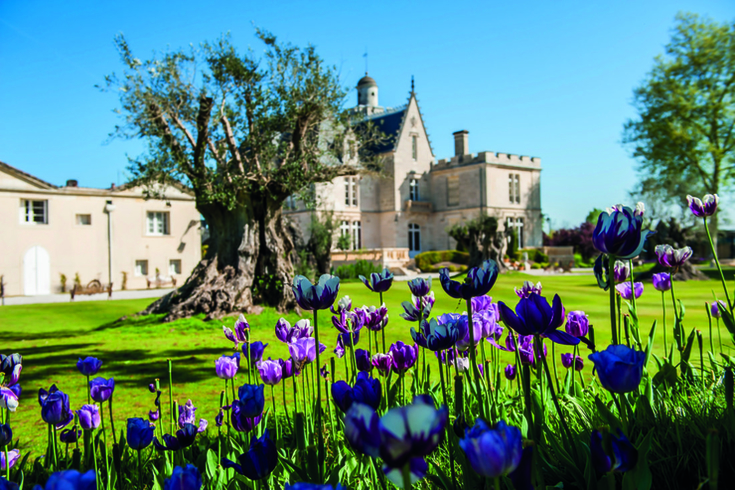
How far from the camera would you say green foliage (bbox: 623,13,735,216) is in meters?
27.8

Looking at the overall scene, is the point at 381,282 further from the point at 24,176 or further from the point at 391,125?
the point at 391,125

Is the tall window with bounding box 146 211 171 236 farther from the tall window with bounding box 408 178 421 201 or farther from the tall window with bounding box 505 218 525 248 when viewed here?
the tall window with bounding box 505 218 525 248

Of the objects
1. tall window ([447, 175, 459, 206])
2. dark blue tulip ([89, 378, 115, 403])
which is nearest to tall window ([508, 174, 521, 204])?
tall window ([447, 175, 459, 206])

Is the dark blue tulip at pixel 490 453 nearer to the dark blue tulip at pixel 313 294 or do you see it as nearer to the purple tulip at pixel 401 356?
the dark blue tulip at pixel 313 294

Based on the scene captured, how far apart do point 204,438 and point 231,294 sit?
8806mm

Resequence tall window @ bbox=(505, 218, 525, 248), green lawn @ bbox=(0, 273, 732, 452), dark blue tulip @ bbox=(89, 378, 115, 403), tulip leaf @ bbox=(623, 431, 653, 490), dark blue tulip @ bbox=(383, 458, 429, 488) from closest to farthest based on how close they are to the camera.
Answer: dark blue tulip @ bbox=(383, 458, 429, 488), tulip leaf @ bbox=(623, 431, 653, 490), dark blue tulip @ bbox=(89, 378, 115, 403), green lawn @ bbox=(0, 273, 732, 452), tall window @ bbox=(505, 218, 525, 248)

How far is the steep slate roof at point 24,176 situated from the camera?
76.8 ft

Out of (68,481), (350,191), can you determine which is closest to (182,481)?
(68,481)

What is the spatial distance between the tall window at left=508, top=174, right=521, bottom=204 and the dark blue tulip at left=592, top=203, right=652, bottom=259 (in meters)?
43.3

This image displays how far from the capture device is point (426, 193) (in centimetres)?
4488

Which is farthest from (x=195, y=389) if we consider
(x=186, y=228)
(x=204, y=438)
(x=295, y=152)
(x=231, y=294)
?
(x=186, y=228)

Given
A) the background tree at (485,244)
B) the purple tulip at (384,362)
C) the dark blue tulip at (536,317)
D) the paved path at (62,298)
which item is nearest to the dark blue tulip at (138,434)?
the purple tulip at (384,362)

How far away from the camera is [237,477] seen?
2.24 meters

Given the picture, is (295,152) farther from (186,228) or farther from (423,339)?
(186,228)
